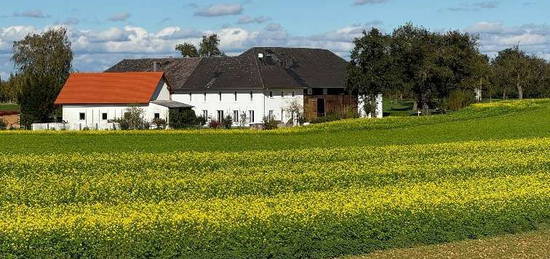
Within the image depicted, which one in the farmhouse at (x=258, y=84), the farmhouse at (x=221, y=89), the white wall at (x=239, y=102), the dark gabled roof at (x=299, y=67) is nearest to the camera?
the farmhouse at (x=221, y=89)

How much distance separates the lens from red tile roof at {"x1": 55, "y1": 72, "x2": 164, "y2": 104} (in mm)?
84938

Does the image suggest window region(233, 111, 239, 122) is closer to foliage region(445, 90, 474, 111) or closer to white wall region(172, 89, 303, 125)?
white wall region(172, 89, 303, 125)

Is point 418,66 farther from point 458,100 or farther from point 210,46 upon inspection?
point 210,46

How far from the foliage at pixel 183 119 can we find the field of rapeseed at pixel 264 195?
29.2 meters

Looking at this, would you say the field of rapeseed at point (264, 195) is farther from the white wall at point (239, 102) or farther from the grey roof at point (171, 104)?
the white wall at point (239, 102)

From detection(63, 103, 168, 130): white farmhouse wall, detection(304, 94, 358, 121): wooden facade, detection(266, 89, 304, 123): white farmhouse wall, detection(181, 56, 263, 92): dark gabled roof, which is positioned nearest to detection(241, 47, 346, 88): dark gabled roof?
detection(266, 89, 304, 123): white farmhouse wall

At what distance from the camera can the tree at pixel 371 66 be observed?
88.7 meters

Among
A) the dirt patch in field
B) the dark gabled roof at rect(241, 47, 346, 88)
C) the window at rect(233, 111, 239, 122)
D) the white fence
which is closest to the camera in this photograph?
the white fence

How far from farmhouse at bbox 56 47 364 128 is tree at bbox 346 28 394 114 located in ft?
9.78

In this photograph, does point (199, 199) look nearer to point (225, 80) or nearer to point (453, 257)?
point (453, 257)

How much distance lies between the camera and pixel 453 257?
61.6 ft

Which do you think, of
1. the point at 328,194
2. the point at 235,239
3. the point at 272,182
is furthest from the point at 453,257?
the point at 272,182

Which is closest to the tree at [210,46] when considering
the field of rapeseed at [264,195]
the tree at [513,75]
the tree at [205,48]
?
the tree at [205,48]

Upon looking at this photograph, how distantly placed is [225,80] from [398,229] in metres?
70.5
